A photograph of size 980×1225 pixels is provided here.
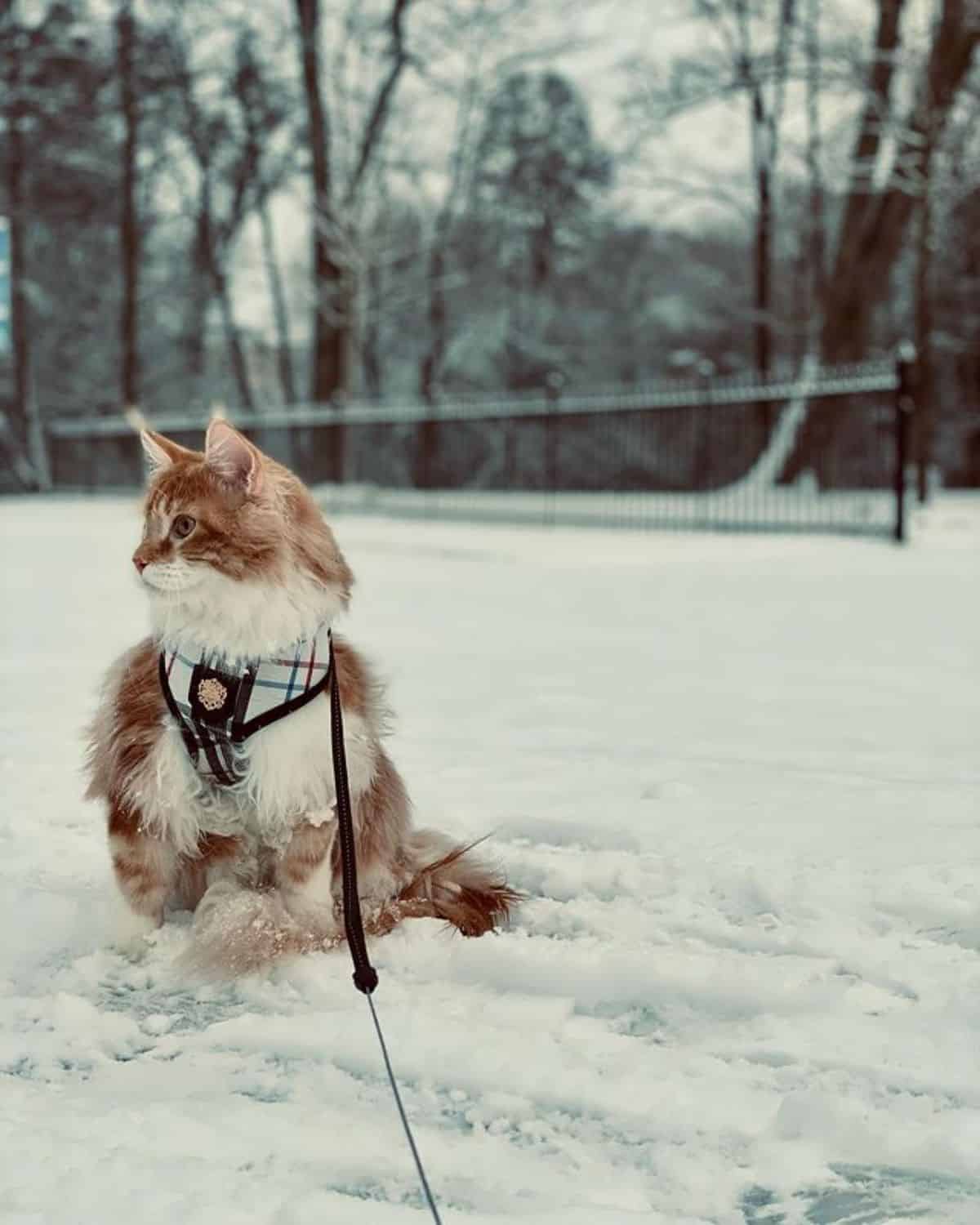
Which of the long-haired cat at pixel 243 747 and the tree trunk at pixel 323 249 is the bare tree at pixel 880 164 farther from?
the long-haired cat at pixel 243 747

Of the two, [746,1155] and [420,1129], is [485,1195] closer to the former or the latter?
[420,1129]

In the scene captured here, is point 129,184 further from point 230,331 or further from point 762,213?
point 762,213

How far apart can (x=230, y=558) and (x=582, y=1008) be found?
1167 millimetres

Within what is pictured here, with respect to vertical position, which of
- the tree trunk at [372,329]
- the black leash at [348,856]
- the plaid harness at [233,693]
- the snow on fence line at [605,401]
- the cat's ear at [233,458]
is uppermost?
the tree trunk at [372,329]

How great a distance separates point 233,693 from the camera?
267 centimetres

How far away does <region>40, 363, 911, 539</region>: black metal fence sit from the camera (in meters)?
14.4

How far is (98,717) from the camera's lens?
9.93 ft

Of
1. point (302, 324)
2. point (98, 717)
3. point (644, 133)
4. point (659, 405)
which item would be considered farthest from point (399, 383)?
point (98, 717)

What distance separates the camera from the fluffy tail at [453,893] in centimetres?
301

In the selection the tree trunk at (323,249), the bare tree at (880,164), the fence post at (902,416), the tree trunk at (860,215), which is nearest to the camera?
the fence post at (902,416)

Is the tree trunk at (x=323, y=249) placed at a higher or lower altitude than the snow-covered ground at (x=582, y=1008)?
higher

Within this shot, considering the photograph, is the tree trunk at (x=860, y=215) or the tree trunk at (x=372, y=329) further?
the tree trunk at (x=372, y=329)

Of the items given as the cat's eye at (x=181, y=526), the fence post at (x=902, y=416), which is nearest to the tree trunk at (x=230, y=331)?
the fence post at (x=902, y=416)

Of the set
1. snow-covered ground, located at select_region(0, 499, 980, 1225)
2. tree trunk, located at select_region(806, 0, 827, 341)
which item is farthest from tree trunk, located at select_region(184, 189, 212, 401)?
snow-covered ground, located at select_region(0, 499, 980, 1225)
